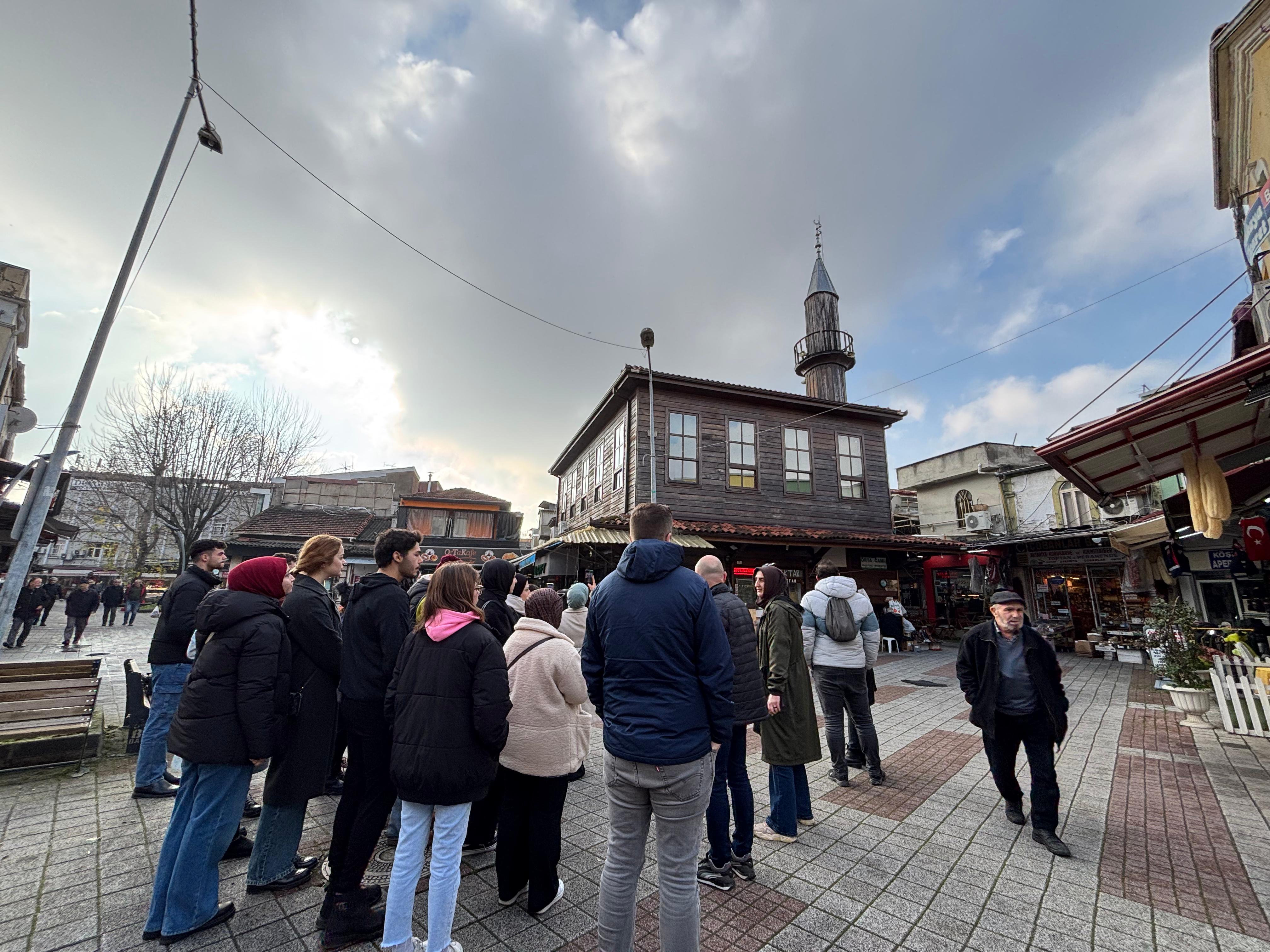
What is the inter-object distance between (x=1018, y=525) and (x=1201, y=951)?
1074 inches

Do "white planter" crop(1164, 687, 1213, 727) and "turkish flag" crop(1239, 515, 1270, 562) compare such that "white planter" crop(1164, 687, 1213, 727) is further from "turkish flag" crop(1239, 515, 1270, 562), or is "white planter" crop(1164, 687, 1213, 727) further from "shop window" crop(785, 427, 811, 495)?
"shop window" crop(785, 427, 811, 495)

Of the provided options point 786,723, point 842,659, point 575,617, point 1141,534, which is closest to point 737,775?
point 786,723

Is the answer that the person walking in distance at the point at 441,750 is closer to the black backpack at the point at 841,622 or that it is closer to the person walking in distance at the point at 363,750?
the person walking in distance at the point at 363,750

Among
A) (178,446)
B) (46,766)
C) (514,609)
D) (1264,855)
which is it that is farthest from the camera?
(178,446)

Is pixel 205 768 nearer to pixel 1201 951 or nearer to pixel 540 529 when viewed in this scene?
pixel 1201 951

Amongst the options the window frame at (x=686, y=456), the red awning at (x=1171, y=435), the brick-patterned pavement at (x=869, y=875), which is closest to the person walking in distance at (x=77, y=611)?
the brick-patterned pavement at (x=869, y=875)

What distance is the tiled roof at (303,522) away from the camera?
2778 centimetres

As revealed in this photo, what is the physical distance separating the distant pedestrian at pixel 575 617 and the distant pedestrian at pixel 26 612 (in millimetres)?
16921

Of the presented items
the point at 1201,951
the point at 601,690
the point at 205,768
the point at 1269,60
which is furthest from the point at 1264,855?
the point at 1269,60

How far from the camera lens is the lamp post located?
1307 centimetres

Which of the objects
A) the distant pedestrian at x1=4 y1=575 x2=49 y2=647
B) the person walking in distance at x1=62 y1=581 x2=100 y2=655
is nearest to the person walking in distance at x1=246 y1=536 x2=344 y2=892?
the person walking in distance at x1=62 y1=581 x2=100 y2=655

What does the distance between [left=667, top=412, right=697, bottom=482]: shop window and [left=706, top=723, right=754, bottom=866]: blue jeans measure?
11.6 meters

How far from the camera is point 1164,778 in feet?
16.3

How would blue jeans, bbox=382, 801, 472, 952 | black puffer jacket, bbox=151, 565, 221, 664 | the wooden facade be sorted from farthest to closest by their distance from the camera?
1. the wooden facade
2. black puffer jacket, bbox=151, 565, 221, 664
3. blue jeans, bbox=382, 801, 472, 952
